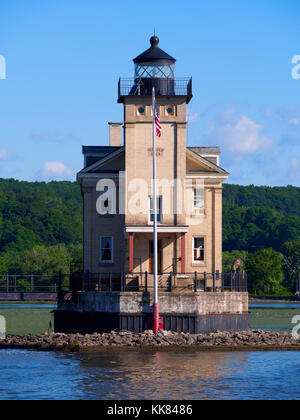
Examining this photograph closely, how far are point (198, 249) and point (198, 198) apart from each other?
9.02 ft

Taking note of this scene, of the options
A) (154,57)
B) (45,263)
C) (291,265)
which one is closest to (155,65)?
(154,57)

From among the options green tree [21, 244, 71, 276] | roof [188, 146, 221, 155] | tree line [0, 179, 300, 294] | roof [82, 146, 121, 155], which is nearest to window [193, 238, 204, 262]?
roof [188, 146, 221, 155]

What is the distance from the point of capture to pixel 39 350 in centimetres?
4306

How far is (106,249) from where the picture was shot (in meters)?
52.2

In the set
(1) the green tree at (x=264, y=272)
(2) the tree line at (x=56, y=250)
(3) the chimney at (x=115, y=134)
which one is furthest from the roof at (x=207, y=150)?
(1) the green tree at (x=264, y=272)

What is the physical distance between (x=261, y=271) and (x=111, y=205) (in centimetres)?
9666

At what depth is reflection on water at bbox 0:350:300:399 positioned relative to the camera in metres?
31.6

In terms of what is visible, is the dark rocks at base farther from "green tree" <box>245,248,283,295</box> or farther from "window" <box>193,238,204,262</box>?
"green tree" <box>245,248,283,295</box>

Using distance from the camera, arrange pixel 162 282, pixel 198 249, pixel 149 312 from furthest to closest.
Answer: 1. pixel 198 249
2. pixel 162 282
3. pixel 149 312

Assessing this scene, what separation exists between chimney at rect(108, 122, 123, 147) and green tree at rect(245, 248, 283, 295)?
295 ft

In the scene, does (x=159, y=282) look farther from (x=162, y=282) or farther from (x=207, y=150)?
(x=207, y=150)
